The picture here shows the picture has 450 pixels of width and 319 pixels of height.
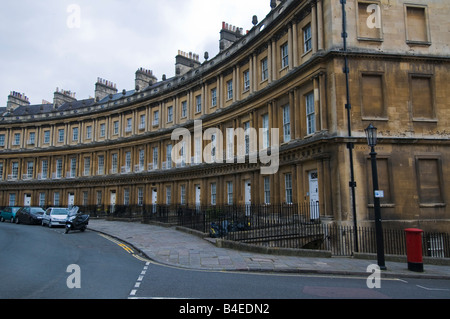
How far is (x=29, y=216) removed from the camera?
2736 centimetres

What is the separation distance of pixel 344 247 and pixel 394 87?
27.1 ft

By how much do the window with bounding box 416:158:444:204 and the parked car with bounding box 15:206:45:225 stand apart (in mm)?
25617

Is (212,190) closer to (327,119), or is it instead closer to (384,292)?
(327,119)

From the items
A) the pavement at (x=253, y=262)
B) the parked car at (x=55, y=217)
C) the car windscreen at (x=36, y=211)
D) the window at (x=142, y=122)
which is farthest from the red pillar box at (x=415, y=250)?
Result: the window at (x=142, y=122)

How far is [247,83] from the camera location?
25.1 m

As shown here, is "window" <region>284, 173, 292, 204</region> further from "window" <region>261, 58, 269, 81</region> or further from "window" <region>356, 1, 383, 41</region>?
"window" <region>356, 1, 383, 41</region>

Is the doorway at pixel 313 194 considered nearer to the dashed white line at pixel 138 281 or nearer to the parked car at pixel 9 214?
the dashed white line at pixel 138 281

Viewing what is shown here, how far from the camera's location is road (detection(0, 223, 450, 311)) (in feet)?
23.8

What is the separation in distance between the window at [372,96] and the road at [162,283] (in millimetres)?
9117

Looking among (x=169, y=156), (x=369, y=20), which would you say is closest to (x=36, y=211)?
(x=169, y=156)

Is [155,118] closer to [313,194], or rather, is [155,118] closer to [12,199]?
[313,194]

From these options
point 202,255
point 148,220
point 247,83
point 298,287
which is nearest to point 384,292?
point 298,287

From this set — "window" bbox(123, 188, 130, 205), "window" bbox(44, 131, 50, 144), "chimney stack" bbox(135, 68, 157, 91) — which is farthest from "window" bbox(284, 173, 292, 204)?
"window" bbox(44, 131, 50, 144)

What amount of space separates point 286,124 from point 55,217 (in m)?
17.4
